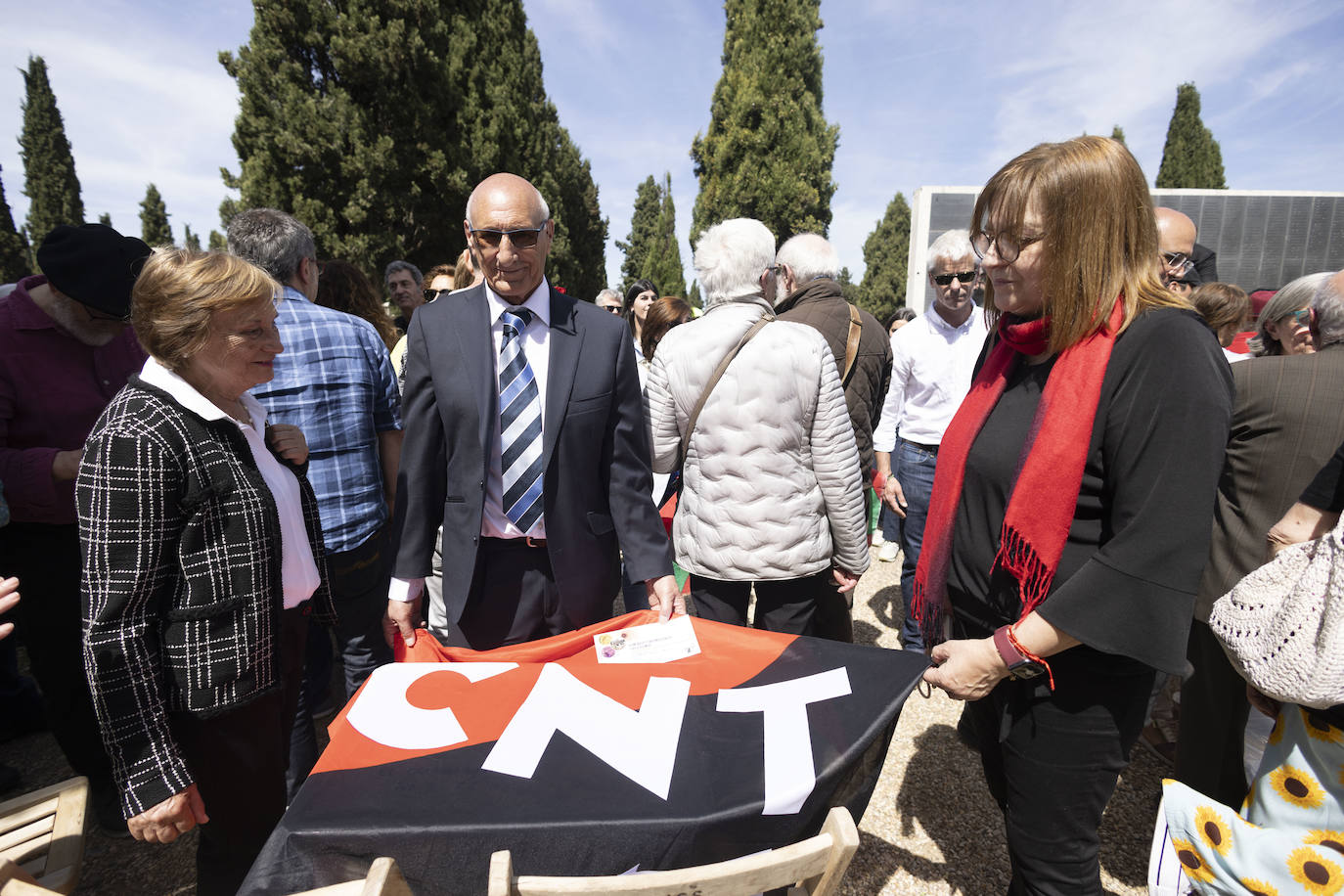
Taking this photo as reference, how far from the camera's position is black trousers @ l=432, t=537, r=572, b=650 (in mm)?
2240

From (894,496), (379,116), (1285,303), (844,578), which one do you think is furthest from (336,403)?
(379,116)

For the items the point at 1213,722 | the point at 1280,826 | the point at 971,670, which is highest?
the point at 971,670

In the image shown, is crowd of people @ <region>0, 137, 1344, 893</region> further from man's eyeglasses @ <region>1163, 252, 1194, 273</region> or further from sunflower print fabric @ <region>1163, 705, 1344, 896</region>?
sunflower print fabric @ <region>1163, 705, 1344, 896</region>

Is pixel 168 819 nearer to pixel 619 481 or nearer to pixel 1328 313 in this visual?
pixel 619 481

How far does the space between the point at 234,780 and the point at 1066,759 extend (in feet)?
7.02

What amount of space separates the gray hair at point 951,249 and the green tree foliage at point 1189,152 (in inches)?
1263

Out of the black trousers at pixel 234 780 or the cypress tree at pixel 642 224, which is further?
the cypress tree at pixel 642 224

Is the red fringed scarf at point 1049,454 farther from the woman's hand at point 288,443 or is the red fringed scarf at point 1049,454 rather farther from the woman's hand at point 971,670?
the woman's hand at point 288,443

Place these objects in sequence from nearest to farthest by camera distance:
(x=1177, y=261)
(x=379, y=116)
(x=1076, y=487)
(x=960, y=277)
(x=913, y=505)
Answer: (x=1076, y=487)
(x=1177, y=261)
(x=960, y=277)
(x=913, y=505)
(x=379, y=116)

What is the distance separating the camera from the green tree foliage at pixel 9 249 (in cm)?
1950

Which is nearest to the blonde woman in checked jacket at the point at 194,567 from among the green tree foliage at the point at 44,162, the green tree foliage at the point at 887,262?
the green tree foliage at the point at 887,262

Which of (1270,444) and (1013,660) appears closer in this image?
(1013,660)

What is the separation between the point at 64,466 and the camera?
2318 mm

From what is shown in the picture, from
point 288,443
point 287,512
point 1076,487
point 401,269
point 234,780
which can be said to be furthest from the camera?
point 401,269
